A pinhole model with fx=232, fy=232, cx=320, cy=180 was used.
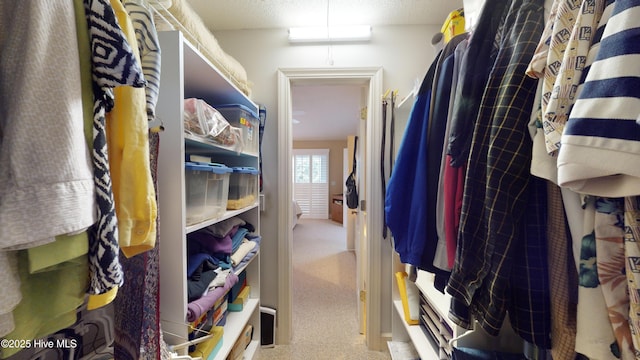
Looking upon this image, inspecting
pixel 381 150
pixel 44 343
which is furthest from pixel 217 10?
pixel 44 343

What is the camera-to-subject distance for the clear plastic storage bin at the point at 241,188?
4.01 feet

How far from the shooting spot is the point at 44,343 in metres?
0.59

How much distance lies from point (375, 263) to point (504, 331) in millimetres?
849

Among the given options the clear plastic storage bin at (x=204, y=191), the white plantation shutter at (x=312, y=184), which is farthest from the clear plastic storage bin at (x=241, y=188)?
the white plantation shutter at (x=312, y=184)

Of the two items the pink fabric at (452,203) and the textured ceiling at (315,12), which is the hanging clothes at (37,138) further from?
the textured ceiling at (315,12)

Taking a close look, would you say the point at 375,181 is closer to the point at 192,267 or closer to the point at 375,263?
the point at 375,263

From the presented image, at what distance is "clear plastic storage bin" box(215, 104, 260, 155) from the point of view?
1248mm

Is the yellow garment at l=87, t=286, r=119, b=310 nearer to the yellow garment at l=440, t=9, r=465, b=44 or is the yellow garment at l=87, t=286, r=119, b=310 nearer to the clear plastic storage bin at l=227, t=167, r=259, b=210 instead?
the clear plastic storage bin at l=227, t=167, r=259, b=210

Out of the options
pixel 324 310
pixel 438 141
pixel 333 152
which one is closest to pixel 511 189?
pixel 438 141

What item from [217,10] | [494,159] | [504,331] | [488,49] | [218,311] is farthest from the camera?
[217,10]

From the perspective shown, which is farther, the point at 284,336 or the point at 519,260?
the point at 284,336

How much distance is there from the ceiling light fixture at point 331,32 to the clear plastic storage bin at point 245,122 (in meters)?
0.65

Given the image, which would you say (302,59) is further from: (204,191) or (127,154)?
(127,154)

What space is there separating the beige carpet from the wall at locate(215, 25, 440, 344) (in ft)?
1.06
